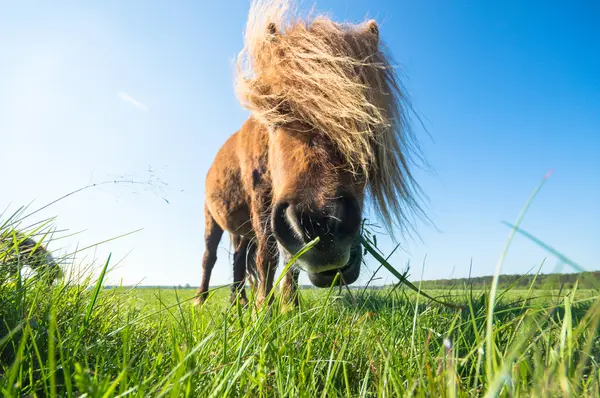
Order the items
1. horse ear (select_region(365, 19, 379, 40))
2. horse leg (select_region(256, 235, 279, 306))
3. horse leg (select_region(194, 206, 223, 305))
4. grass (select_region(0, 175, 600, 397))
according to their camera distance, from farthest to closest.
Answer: horse leg (select_region(194, 206, 223, 305))
horse ear (select_region(365, 19, 379, 40))
horse leg (select_region(256, 235, 279, 306))
grass (select_region(0, 175, 600, 397))

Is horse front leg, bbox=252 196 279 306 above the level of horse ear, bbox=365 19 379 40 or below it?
below

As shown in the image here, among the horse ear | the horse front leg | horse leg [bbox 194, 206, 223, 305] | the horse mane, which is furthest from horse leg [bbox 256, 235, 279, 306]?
horse leg [bbox 194, 206, 223, 305]

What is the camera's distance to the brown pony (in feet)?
6.12

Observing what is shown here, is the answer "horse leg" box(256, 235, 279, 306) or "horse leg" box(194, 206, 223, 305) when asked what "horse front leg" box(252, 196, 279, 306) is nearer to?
"horse leg" box(256, 235, 279, 306)

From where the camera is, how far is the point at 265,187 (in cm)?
285

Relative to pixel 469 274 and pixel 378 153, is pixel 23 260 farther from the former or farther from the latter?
pixel 378 153

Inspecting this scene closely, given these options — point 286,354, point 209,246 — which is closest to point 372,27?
point 286,354

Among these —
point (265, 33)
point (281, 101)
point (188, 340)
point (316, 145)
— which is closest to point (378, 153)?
point (316, 145)

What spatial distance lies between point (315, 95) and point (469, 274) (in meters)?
1.53

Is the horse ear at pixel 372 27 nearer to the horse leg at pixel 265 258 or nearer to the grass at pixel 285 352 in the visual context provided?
A: the horse leg at pixel 265 258

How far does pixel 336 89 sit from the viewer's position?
Answer: 239 cm

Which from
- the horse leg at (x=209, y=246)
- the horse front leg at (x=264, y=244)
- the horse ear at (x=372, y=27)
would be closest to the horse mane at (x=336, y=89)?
the horse ear at (x=372, y=27)

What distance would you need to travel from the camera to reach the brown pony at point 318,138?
6.12 feet

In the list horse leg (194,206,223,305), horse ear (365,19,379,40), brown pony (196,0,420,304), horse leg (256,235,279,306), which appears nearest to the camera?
brown pony (196,0,420,304)
